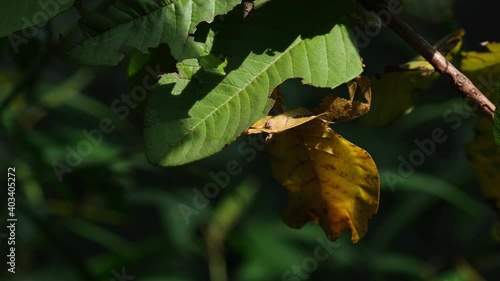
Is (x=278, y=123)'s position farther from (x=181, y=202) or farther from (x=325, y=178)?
(x=181, y=202)

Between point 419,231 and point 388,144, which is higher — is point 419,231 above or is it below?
below

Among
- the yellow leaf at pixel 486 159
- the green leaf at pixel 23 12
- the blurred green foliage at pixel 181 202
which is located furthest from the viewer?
the blurred green foliage at pixel 181 202

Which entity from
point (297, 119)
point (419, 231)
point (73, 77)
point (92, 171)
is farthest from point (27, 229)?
point (419, 231)

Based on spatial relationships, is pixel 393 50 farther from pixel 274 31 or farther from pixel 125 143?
pixel 274 31

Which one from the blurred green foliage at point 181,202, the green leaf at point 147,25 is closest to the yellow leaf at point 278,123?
the green leaf at point 147,25

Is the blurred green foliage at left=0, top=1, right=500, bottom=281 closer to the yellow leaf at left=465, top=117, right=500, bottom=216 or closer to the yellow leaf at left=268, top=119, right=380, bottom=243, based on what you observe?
the yellow leaf at left=465, top=117, right=500, bottom=216

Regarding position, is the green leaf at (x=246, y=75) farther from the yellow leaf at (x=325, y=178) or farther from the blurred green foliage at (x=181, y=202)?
the blurred green foliage at (x=181, y=202)

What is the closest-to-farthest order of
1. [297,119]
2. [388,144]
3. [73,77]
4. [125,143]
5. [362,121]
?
1. [297,119]
2. [362,121]
3. [125,143]
4. [73,77]
5. [388,144]
